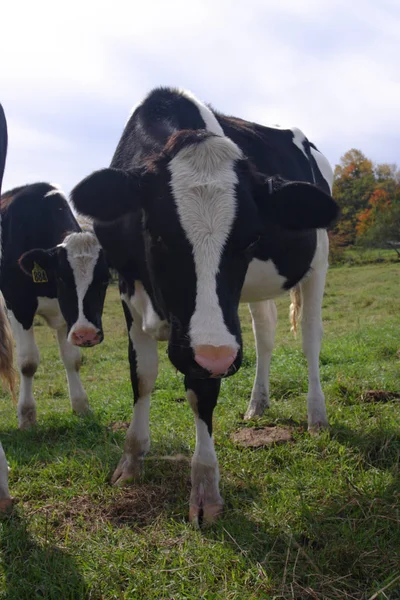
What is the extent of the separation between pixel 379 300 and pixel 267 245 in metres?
12.8

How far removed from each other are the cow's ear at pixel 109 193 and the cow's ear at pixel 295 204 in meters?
0.69

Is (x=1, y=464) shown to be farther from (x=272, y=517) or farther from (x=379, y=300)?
(x=379, y=300)

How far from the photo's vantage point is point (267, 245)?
400cm

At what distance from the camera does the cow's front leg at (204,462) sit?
3190 mm

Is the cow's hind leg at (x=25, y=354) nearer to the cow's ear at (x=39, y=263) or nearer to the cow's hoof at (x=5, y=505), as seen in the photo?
the cow's ear at (x=39, y=263)

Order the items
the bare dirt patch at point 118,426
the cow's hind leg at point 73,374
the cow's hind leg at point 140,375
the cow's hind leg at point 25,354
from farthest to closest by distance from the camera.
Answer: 1. the cow's hind leg at point 25,354
2. the cow's hind leg at point 73,374
3. the bare dirt patch at point 118,426
4. the cow's hind leg at point 140,375

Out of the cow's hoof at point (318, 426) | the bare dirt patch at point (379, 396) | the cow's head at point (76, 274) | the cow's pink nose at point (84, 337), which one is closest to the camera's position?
the cow's hoof at point (318, 426)

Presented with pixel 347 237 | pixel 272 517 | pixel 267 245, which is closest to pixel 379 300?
pixel 267 245

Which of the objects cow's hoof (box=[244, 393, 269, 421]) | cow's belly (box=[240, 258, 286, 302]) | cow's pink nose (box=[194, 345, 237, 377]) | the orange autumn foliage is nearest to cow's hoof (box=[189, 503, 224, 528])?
cow's pink nose (box=[194, 345, 237, 377])

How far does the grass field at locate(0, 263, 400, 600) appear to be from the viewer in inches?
98.2

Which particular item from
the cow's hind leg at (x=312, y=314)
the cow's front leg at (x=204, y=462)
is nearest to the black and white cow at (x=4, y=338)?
the cow's front leg at (x=204, y=462)

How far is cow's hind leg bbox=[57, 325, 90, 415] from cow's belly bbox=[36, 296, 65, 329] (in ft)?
0.35

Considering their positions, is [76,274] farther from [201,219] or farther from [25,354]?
[201,219]

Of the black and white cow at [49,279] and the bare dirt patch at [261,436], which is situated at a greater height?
the black and white cow at [49,279]
